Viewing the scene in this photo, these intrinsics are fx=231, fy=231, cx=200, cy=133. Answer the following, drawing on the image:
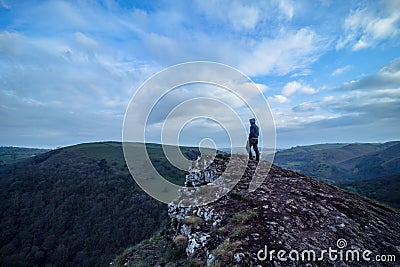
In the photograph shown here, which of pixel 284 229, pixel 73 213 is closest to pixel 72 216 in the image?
pixel 73 213

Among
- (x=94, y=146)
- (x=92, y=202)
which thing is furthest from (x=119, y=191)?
(x=94, y=146)

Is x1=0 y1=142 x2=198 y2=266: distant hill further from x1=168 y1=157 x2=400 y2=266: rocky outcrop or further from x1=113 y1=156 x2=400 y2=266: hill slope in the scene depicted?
x1=168 y1=157 x2=400 y2=266: rocky outcrop

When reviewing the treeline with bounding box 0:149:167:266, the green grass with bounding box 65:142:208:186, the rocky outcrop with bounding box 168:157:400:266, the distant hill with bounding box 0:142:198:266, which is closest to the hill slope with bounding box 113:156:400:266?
the rocky outcrop with bounding box 168:157:400:266

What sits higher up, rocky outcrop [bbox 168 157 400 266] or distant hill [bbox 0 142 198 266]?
rocky outcrop [bbox 168 157 400 266]

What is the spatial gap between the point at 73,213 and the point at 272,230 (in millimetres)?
98074

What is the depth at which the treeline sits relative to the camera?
6656 cm

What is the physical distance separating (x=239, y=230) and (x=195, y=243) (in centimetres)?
180

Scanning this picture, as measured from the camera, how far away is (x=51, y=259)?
65.9 m

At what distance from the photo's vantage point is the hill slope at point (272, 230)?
684 centimetres

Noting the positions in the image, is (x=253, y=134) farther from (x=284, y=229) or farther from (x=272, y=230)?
(x=272, y=230)

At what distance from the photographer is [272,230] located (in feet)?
24.8

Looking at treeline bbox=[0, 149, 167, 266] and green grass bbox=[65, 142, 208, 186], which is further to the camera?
green grass bbox=[65, 142, 208, 186]

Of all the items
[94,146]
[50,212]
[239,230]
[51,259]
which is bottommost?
[51,259]

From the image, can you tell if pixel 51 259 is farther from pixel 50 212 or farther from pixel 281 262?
pixel 281 262
